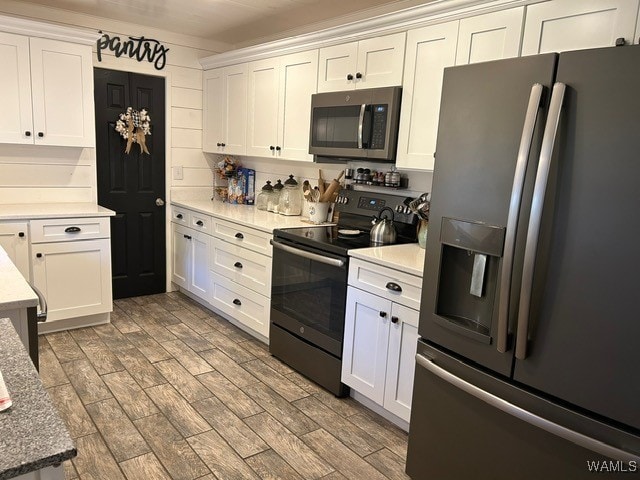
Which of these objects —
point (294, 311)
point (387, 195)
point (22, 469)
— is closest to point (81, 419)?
point (294, 311)

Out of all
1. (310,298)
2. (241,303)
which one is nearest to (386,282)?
(310,298)

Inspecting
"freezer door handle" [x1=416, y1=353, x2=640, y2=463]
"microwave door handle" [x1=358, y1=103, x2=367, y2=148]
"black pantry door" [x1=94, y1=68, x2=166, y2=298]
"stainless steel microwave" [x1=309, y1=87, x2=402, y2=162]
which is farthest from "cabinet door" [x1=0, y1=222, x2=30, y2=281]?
"freezer door handle" [x1=416, y1=353, x2=640, y2=463]

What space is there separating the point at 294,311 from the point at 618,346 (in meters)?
2.03

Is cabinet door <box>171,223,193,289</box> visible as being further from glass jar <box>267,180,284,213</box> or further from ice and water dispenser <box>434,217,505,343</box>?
ice and water dispenser <box>434,217,505,343</box>

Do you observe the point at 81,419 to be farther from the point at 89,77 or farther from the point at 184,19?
the point at 184,19

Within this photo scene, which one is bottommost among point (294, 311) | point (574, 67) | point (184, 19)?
point (294, 311)

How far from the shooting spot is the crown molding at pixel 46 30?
3318mm

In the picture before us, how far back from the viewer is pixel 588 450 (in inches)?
55.1

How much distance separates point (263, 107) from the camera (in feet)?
12.6

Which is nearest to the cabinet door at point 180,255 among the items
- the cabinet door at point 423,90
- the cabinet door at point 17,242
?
the cabinet door at point 17,242

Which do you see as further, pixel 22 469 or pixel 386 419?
pixel 386 419

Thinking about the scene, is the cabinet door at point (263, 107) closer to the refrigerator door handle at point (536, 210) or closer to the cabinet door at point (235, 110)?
the cabinet door at point (235, 110)

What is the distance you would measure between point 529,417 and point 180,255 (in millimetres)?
3660

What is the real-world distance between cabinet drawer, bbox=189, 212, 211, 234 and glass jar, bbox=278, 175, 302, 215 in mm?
636
